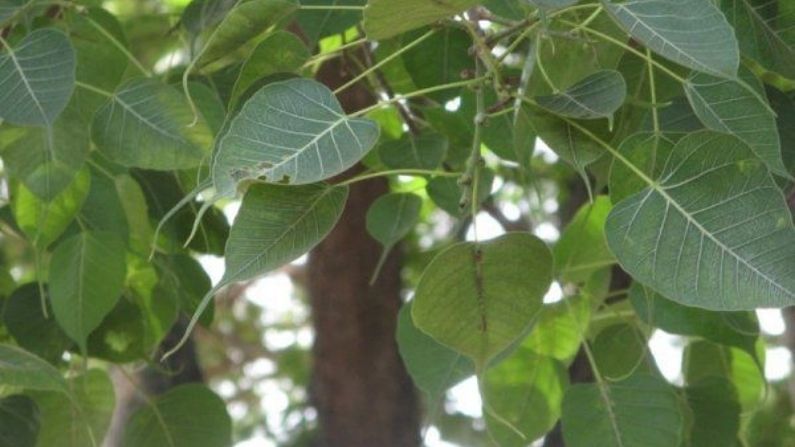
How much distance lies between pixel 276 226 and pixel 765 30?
0.40m

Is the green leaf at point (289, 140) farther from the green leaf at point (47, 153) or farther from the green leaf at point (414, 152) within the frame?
the green leaf at point (414, 152)

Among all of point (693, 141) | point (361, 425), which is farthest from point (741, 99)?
point (361, 425)

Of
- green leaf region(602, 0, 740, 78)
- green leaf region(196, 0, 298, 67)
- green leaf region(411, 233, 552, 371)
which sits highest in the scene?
green leaf region(602, 0, 740, 78)

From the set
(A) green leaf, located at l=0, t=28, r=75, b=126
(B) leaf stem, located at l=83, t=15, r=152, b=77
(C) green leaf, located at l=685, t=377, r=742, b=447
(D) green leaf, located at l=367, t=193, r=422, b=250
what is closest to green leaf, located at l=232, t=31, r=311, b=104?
(A) green leaf, located at l=0, t=28, r=75, b=126

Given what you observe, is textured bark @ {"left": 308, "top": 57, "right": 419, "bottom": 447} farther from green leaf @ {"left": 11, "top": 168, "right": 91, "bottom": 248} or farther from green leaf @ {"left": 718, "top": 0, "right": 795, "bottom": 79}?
green leaf @ {"left": 718, "top": 0, "right": 795, "bottom": 79}

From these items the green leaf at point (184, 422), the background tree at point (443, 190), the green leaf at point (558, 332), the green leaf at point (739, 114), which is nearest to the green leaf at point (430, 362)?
the background tree at point (443, 190)

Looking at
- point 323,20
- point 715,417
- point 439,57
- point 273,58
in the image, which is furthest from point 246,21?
point 715,417

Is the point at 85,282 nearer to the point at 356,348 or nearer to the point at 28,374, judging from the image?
the point at 28,374

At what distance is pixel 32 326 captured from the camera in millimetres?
1397

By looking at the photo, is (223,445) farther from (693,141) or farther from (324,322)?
(324,322)

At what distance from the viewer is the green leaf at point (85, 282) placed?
1272 millimetres

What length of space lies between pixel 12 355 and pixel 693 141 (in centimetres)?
53

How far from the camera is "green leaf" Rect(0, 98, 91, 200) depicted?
47.6 inches

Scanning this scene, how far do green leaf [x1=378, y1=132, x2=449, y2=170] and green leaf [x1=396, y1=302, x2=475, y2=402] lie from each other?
160mm
